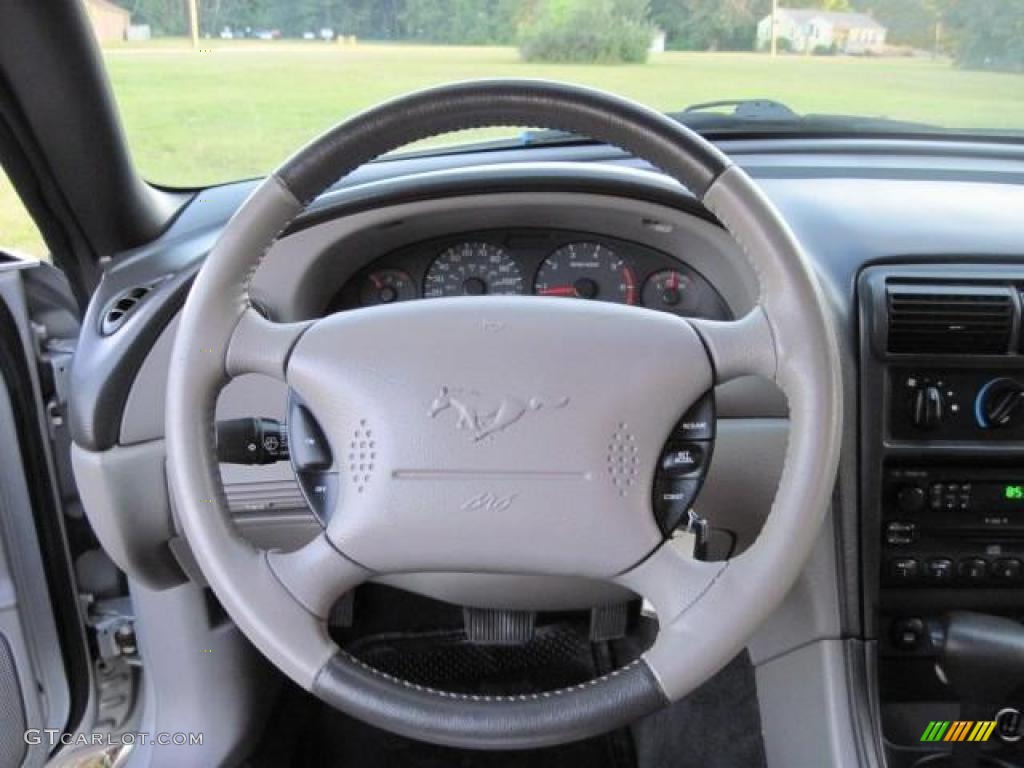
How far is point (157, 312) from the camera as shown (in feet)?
5.35

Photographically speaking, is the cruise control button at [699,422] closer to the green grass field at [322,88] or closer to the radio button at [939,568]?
the radio button at [939,568]

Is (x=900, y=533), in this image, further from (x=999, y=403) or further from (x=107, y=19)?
(x=107, y=19)

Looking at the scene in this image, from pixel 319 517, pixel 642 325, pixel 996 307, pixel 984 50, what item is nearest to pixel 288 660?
pixel 319 517

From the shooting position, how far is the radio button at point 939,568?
1.71 metres

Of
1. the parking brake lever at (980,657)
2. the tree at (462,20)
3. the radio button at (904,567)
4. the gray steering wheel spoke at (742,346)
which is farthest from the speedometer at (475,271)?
the parking brake lever at (980,657)

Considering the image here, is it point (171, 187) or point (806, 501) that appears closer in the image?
point (806, 501)

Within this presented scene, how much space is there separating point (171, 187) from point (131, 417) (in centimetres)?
70

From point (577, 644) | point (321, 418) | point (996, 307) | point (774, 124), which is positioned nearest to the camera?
point (321, 418)

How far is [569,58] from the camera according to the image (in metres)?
1.86

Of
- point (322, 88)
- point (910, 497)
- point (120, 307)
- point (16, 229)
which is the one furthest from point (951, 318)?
point (16, 229)

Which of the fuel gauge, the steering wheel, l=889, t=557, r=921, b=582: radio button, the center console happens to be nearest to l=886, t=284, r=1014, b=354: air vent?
the center console

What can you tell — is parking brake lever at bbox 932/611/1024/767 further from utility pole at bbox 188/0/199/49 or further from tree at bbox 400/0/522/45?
utility pole at bbox 188/0/199/49

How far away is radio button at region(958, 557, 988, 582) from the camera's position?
5.61 ft

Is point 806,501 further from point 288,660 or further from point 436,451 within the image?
point 288,660
